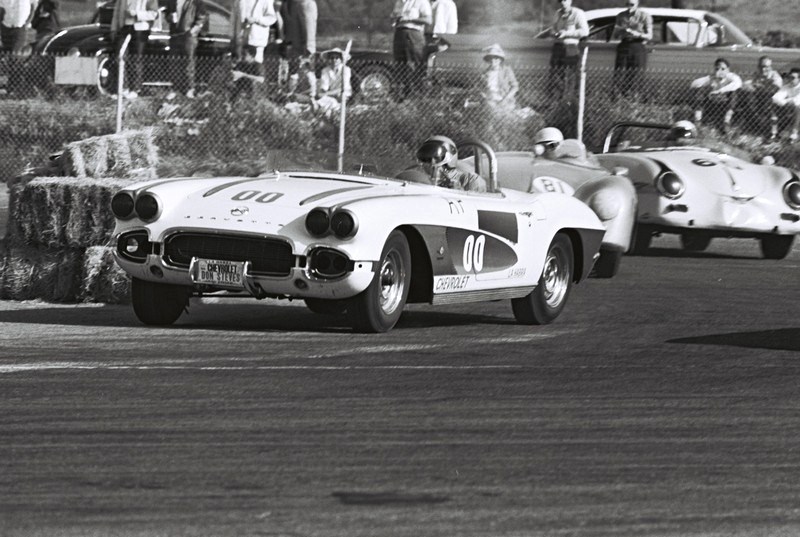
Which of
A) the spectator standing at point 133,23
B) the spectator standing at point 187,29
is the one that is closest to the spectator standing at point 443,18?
the spectator standing at point 187,29

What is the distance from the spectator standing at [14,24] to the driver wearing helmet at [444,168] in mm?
12363

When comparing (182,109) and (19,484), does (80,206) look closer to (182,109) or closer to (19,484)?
(19,484)

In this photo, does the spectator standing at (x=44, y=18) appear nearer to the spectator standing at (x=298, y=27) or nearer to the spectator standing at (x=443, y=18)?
the spectator standing at (x=298, y=27)

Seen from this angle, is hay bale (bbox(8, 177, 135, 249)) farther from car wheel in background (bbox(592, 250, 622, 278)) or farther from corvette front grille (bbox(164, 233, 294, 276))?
car wheel in background (bbox(592, 250, 622, 278))

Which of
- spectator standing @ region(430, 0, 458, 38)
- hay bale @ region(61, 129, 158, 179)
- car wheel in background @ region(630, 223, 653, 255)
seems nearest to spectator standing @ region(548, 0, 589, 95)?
spectator standing @ region(430, 0, 458, 38)

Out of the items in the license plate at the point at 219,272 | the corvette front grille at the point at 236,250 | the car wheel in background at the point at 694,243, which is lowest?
the car wheel in background at the point at 694,243

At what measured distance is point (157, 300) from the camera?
30.0 feet

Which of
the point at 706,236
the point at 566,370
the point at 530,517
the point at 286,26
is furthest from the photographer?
the point at 286,26

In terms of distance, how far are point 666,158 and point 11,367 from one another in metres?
8.86

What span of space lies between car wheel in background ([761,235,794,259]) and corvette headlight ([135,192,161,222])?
25.6 ft

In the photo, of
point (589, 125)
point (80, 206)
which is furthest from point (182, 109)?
point (80, 206)

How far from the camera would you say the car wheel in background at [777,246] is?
50.1 feet

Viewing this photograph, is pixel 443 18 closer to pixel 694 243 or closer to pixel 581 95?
pixel 581 95

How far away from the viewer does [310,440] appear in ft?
19.4
